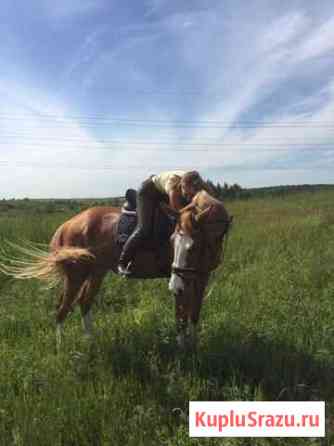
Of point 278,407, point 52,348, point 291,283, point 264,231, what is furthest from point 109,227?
point 264,231

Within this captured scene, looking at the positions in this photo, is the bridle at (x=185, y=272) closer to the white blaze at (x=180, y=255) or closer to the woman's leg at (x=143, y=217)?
the white blaze at (x=180, y=255)

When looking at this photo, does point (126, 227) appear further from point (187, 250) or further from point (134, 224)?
point (187, 250)

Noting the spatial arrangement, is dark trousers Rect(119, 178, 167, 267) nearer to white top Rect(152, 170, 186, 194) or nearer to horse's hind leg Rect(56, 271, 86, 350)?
white top Rect(152, 170, 186, 194)

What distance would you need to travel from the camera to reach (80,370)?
11.0ft

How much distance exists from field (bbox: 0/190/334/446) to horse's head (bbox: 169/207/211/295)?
0.88 m

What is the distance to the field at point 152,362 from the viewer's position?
2620 mm

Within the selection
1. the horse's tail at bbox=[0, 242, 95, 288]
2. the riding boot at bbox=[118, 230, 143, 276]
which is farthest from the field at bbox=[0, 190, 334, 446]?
the riding boot at bbox=[118, 230, 143, 276]

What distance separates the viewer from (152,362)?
348cm

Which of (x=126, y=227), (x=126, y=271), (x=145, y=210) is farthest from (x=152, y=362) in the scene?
(x=145, y=210)

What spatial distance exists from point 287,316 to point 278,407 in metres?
1.86

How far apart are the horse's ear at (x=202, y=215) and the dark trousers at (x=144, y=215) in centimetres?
94

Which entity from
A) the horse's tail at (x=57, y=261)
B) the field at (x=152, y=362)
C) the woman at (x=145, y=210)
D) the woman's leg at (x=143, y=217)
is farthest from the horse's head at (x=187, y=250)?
the horse's tail at (x=57, y=261)

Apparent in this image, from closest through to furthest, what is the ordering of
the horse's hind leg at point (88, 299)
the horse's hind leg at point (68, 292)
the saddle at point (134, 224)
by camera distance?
the saddle at point (134, 224), the horse's hind leg at point (68, 292), the horse's hind leg at point (88, 299)

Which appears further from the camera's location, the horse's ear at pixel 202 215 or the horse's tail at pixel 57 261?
the horse's tail at pixel 57 261
